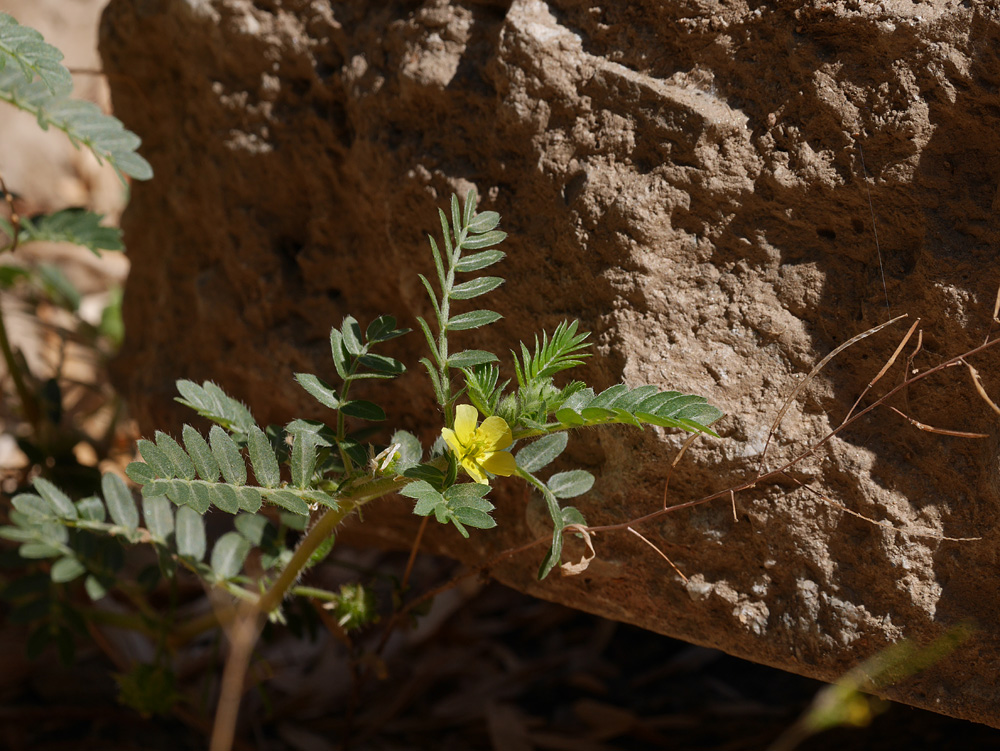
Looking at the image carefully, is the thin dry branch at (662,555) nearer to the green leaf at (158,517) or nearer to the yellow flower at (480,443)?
the yellow flower at (480,443)

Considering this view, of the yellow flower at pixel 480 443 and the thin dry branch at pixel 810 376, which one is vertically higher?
the thin dry branch at pixel 810 376

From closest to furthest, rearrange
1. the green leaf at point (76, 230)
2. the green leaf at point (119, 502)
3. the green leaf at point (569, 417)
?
1. the green leaf at point (569, 417)
2. the green leaf at point (119, 502)
3. the green leaf at point (76, 230)

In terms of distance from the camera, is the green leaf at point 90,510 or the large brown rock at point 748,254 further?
the green leaf at point 90,510

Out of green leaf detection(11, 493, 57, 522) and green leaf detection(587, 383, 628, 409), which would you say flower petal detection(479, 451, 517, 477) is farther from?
Answer: green leaf detection(11, 493, 57, 522)

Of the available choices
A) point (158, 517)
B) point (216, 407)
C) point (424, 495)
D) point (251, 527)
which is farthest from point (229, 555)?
point (424, 495)

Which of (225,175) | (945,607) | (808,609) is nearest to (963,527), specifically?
(945,607)

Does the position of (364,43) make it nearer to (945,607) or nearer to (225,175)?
(225,175)

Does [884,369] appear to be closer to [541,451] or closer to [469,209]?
[541,451]

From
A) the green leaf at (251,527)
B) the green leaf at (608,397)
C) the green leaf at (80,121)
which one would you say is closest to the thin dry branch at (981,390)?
the green leaf at (608,397)
